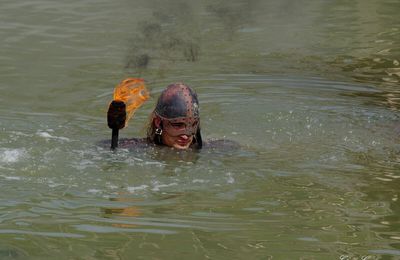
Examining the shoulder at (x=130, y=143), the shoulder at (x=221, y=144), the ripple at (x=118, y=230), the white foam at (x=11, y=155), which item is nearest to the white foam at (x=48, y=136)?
the shoulder at (x=130, y=143)

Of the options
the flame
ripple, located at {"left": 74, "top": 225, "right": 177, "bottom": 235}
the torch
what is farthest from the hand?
ripple, located at {"left": 74, "top": 225, "right": 177, "bottom": 235}

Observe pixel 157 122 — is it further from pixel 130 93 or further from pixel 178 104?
pixel 130 93

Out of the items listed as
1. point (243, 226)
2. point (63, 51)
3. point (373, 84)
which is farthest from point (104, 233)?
point (63, 51)

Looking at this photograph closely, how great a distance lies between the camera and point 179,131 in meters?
7.77

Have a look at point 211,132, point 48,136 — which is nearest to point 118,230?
point 48,136

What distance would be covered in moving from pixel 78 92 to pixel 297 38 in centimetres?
400

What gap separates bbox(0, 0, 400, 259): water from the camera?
5.58m

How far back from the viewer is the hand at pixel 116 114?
7156 millimetres

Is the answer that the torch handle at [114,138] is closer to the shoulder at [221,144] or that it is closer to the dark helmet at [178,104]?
the dark helmet at [178,104]

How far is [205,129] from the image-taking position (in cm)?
899

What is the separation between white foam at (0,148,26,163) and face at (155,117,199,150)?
1209 mm

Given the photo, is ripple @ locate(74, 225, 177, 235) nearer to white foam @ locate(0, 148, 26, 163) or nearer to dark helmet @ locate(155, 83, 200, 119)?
white foam @ locate(0, 148, 26, 163)

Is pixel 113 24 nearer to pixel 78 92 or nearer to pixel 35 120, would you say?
pixel 78 92

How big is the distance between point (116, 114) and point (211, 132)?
1.90m
